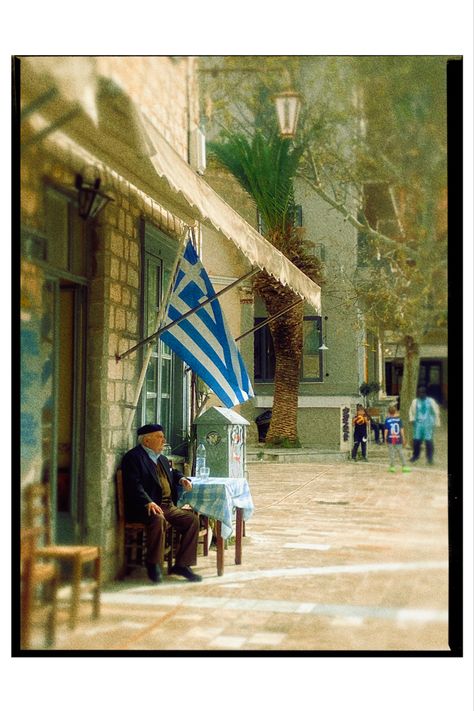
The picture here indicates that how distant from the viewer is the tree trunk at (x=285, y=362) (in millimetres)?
6930

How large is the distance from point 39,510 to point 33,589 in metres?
0.40

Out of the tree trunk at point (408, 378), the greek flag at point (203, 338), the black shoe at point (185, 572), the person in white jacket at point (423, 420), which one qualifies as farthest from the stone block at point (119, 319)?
the person in white jacket at point (423, 420)

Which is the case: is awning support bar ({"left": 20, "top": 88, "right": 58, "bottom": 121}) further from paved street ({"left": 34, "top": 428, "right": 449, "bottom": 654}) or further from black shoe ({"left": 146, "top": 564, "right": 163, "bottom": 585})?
black shoe ({"left": 146, "top": 564, "right": 163, "bottom": 585})

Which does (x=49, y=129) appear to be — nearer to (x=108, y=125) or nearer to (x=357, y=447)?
(x=108, y=125)

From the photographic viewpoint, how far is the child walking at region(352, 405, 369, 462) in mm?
6367

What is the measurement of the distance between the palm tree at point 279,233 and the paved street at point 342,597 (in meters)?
0.75

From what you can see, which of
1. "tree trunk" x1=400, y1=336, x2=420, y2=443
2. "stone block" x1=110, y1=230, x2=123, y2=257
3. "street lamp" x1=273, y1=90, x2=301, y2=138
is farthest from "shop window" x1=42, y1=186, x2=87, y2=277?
"tree trunk" x1=400, y1=336, x2=420, y2=443

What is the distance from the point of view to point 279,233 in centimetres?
700

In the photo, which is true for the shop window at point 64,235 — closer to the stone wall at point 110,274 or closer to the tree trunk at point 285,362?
the stone wall at point 110,274

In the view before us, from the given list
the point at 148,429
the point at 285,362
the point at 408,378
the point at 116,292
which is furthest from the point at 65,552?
the point at 285,362

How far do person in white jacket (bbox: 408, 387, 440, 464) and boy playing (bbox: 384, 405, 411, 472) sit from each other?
14 cm

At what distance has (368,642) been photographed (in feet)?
17.1

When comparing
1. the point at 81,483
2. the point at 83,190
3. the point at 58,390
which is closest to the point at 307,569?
the point at 81,483

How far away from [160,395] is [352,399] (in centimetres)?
179
